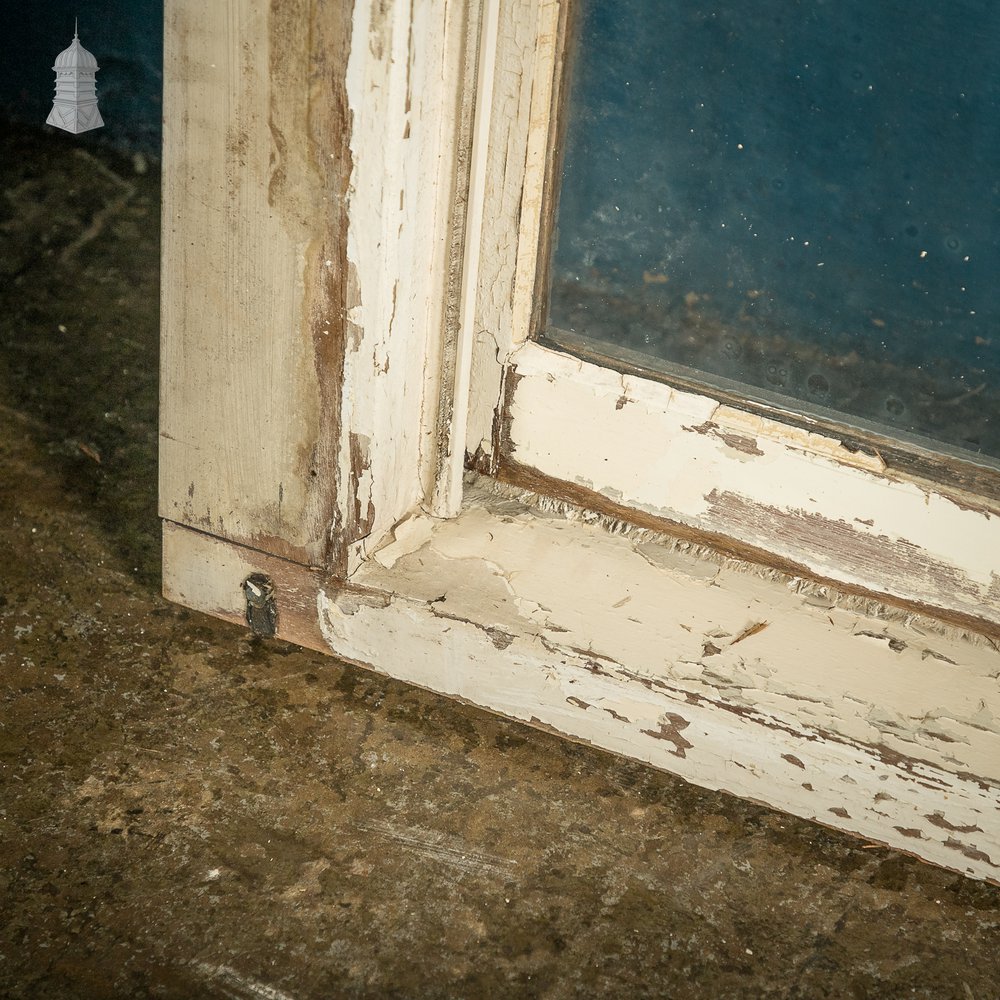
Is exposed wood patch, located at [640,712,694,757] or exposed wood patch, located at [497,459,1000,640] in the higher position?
exposed wood patch, located at [497,459,1000,640]

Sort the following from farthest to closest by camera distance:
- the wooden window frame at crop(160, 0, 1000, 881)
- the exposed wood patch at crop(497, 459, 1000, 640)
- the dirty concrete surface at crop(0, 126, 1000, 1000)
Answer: the exposed wood patch at crop(497, 459, 1000, 640)
the wooden window frame at crop(160, 0, 1000, 881)
the dirty concrete surface at crop(0, 126, 1000, 1000)

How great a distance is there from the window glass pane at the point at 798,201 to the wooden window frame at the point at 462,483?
6 cm

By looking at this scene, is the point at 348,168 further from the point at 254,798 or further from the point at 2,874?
the point at 2,874

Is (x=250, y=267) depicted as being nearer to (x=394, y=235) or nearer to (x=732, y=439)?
(x=394, y=235)

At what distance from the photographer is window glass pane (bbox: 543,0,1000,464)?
1.31 metres

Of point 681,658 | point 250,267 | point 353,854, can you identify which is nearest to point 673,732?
point 681,658

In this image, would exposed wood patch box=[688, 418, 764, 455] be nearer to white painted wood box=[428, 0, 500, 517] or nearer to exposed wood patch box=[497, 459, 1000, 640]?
exposed wood patch box=[497, 459, 1000, 640]

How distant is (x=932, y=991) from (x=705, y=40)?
104cm

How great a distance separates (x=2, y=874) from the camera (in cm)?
129

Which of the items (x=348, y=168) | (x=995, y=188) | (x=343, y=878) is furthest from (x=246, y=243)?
(x=995, y=188)

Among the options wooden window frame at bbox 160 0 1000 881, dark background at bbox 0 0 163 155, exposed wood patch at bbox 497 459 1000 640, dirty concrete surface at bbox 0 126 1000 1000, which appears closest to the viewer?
dirty concrete surface at bbox 0 126 1000 1000

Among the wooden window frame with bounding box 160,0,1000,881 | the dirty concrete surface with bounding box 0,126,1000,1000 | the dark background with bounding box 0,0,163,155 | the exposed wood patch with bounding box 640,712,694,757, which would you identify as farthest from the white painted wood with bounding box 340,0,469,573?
the dark background with bounding box 0,0,163,155
